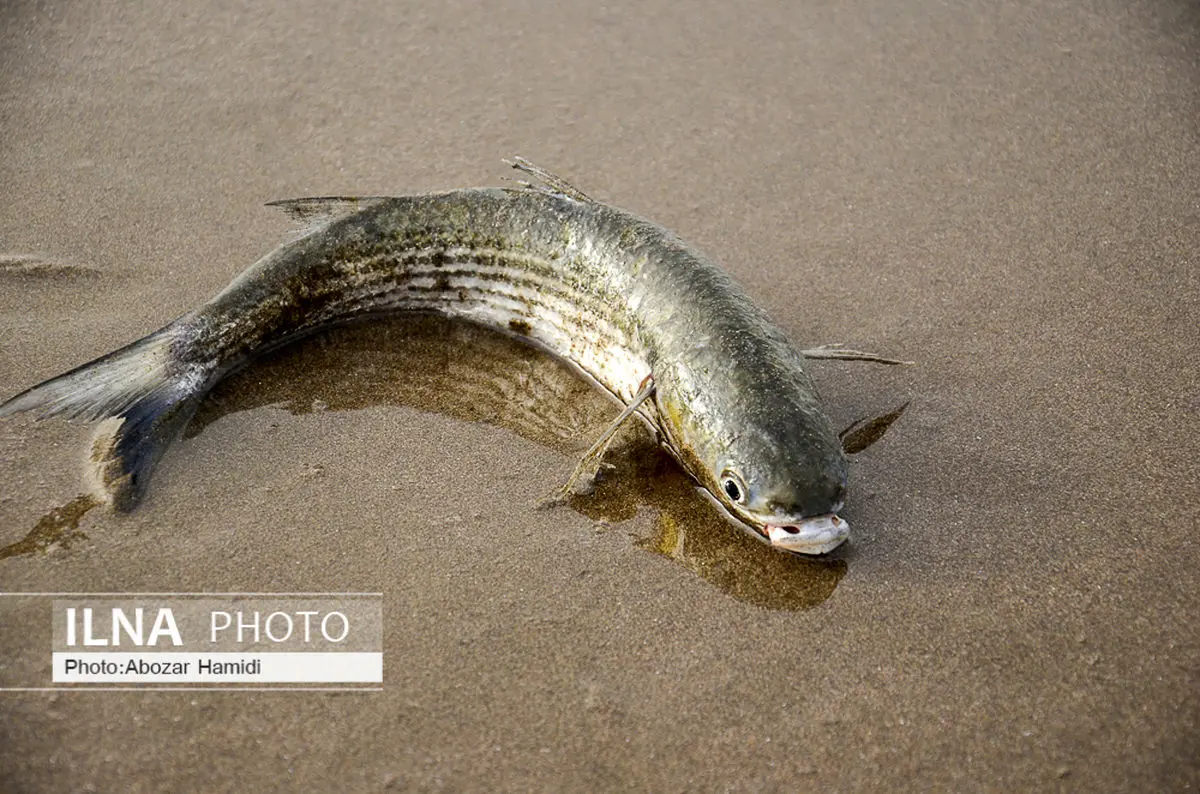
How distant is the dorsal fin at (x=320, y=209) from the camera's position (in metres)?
4.72

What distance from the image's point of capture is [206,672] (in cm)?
347

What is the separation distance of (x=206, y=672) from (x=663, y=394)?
76.8 inches

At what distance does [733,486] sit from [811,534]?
1.07 feet

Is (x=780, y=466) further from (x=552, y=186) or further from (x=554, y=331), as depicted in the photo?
(x=552, y=186)

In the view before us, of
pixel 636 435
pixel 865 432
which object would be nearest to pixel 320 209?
pixel 636 435

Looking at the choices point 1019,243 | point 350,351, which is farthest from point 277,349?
point 1019,243

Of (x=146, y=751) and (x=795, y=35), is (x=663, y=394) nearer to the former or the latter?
(x=146, y=751)

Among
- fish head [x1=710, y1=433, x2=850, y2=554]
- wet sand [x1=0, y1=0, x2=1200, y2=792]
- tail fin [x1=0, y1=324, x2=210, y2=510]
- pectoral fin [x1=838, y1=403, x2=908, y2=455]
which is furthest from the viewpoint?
pectoral fin [x1=838, y1=403, x2=908, y2=455]

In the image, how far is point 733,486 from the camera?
12.3ft

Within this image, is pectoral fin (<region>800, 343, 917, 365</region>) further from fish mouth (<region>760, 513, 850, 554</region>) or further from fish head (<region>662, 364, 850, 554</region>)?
fish mouth (<region>760, 513, 850, 554</region>)

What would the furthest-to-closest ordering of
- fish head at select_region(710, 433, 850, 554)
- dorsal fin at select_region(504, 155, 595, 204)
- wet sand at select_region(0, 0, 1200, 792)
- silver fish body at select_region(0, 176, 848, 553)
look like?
dorsal fin at select_region(504, 155, 595, 204), silver fish body at select_region(0, 176, 848, 553), fish head at select_region(710, 433, 850, 554), wet sand at select_region(0, 0, 1200, 792)

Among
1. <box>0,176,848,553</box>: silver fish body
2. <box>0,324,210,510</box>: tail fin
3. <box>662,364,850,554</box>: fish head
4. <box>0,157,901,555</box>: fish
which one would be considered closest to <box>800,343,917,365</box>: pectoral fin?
<box>0,157,901,555</box>: fish

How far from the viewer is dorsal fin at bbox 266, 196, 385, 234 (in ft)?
15.5

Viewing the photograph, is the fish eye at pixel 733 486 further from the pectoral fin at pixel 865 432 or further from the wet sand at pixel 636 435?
the pectoral fin at pixel 865 432
